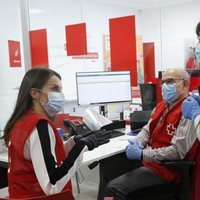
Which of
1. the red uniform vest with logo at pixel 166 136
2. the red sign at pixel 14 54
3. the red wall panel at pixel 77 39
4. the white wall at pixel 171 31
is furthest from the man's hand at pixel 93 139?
the white wall at pixel 171 31

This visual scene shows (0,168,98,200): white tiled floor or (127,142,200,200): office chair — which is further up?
(127,142,200,200): office chair

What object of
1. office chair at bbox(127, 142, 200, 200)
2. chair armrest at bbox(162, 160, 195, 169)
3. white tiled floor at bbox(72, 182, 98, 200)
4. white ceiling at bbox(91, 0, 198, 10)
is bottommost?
white tiled floor at bbox(72, 182, 98, 200)

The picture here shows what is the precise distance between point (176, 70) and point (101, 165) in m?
1.23

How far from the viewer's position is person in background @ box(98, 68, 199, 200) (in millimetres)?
2084

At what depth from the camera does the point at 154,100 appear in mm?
3477

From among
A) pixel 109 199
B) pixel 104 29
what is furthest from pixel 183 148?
pixel 104 29

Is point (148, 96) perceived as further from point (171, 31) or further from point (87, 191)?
point (171, 31)

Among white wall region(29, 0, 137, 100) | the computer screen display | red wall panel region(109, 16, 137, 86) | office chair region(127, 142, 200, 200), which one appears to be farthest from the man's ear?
white wall region(29, 0, 137, 100)

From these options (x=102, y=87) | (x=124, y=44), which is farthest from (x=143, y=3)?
(x=102, y=87)

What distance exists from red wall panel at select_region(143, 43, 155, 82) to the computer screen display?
2613 millimetres

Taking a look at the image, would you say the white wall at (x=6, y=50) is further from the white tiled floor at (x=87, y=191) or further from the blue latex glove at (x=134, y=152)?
the blue latex glove at (x=134, y=152)

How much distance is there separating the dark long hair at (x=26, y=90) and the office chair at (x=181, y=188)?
0.95m

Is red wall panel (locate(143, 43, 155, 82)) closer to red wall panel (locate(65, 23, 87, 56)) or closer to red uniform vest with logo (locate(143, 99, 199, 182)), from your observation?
red wall panel (locate(65, 23, 87, 56))

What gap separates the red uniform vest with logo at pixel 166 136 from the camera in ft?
7.03
